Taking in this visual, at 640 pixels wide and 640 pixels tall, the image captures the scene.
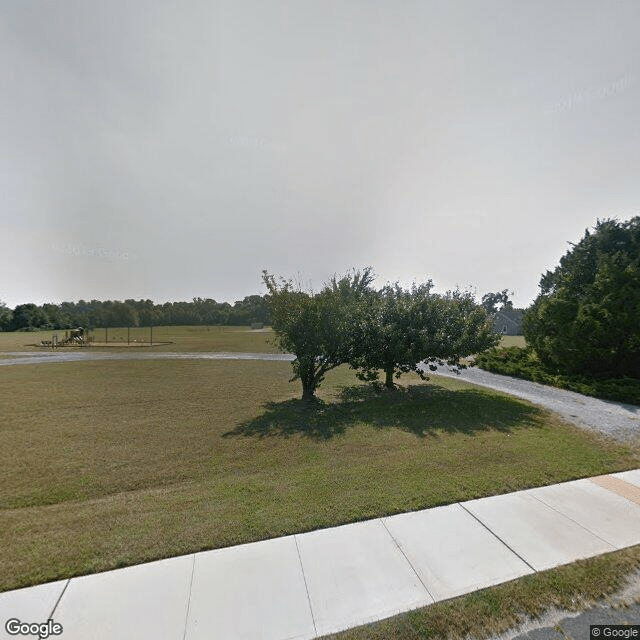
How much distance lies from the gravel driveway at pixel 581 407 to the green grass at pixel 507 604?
16.7 feet

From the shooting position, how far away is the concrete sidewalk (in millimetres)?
2438

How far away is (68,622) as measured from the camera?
7.95 feet

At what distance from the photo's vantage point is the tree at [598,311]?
10477mm

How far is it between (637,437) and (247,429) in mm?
8619

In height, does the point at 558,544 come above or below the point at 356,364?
below

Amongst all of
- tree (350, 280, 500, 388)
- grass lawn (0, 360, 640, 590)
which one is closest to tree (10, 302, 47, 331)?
grass lawn (0, 360, 640, 590)

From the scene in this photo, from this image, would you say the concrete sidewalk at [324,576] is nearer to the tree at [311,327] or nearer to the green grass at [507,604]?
the green grass at [507,604]

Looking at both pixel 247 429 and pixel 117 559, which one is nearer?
pixel 117 559

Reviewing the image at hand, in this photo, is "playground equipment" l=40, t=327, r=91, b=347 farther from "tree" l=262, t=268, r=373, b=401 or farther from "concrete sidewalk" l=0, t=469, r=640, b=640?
"concrete sidewalk" l=0, t=469, r=640, b=640

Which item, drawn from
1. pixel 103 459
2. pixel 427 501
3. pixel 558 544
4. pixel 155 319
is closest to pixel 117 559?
pixel 103 459

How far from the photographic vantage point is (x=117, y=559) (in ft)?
9.91

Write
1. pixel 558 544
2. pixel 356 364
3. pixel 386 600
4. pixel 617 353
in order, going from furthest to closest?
pixel 617 353 < pixel 356 364 < pixel 558 544 < pixel 386 600

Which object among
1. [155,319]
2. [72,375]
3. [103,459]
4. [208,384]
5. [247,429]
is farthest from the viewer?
[155,319]

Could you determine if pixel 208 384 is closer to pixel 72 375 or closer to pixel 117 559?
pixel 72 375
